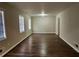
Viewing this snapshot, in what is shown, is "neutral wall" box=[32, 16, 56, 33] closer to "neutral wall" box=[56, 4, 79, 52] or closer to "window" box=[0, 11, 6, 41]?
"neutral wall" box=[56, 4, 79, 52]

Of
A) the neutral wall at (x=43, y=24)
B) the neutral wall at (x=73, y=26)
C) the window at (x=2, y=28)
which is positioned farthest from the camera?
the neutral wall at (x=43, y=24)

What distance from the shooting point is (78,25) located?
→ 400 cm

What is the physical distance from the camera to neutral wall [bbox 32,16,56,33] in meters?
11.6

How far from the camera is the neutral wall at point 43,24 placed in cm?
1155

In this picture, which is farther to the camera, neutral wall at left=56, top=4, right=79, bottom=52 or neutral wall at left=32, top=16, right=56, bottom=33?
neutral wall at left=32, top=16, right=56, bottom=33

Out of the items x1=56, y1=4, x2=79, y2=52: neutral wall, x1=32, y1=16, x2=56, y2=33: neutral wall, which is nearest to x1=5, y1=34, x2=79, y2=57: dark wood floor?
x1=56, y1=4, x2=79, y2=52: neutral wall

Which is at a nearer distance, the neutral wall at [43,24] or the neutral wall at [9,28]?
the neutral wall at [9,28]

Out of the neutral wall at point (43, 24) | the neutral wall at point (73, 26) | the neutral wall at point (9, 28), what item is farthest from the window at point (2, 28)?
the neutral wall at point (43, 24)

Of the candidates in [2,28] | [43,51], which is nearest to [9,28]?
[2,28]

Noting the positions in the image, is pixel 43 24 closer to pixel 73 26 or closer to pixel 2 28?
pixel 73 26

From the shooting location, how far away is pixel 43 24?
38.3ft

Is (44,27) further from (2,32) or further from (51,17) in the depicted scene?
(2,32)

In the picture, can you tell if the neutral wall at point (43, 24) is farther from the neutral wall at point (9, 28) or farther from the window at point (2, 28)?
the window at point (2, 28)

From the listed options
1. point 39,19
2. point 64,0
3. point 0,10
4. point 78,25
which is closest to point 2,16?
point 0,10
